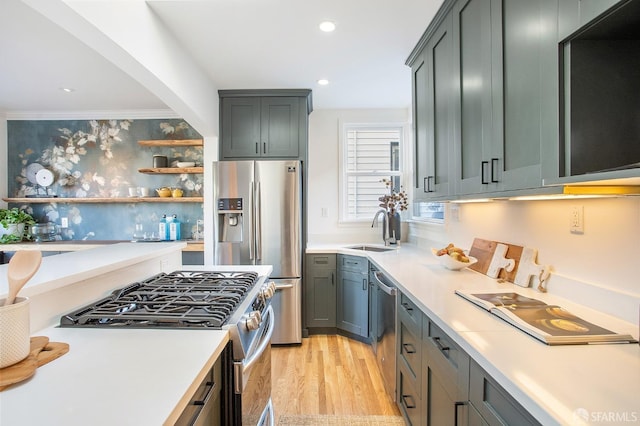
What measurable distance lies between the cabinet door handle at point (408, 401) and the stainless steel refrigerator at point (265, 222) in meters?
1.45

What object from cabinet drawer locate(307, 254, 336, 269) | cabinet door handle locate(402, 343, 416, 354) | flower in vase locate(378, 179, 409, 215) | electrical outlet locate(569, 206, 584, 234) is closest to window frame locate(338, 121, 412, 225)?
flower in vase locate(378, 179, 409, 215)

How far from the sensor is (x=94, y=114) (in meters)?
4.04

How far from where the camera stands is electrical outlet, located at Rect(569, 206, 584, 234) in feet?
4.45

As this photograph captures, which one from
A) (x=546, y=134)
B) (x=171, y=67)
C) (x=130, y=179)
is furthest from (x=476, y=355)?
(x=130, y=179)

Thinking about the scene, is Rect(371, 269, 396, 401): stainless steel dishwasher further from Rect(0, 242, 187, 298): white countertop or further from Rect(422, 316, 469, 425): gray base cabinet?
Rect(0, 242, 187, 298): white countertop

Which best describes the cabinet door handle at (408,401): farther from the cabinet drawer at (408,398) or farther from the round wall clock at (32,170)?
the round wall clock at (32,170)

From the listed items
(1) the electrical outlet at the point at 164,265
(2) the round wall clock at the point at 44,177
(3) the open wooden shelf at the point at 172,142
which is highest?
(3) the open wooden shelf at the point at 172,142

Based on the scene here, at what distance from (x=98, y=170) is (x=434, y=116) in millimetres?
4017

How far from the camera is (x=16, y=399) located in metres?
0.66

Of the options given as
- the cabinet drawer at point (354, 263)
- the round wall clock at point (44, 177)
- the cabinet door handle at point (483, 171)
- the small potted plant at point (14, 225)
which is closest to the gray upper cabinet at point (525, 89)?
the cabinet door handle at point (483, 171)

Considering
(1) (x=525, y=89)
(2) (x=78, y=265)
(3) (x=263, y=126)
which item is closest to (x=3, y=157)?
(3) (x=263, y=126)

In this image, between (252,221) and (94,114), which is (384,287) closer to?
(252,221)

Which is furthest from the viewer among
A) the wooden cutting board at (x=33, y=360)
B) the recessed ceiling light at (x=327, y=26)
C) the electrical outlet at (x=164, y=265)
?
the recessed ceiling light at (x=327, y=26)

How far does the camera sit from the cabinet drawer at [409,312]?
5.17ft
